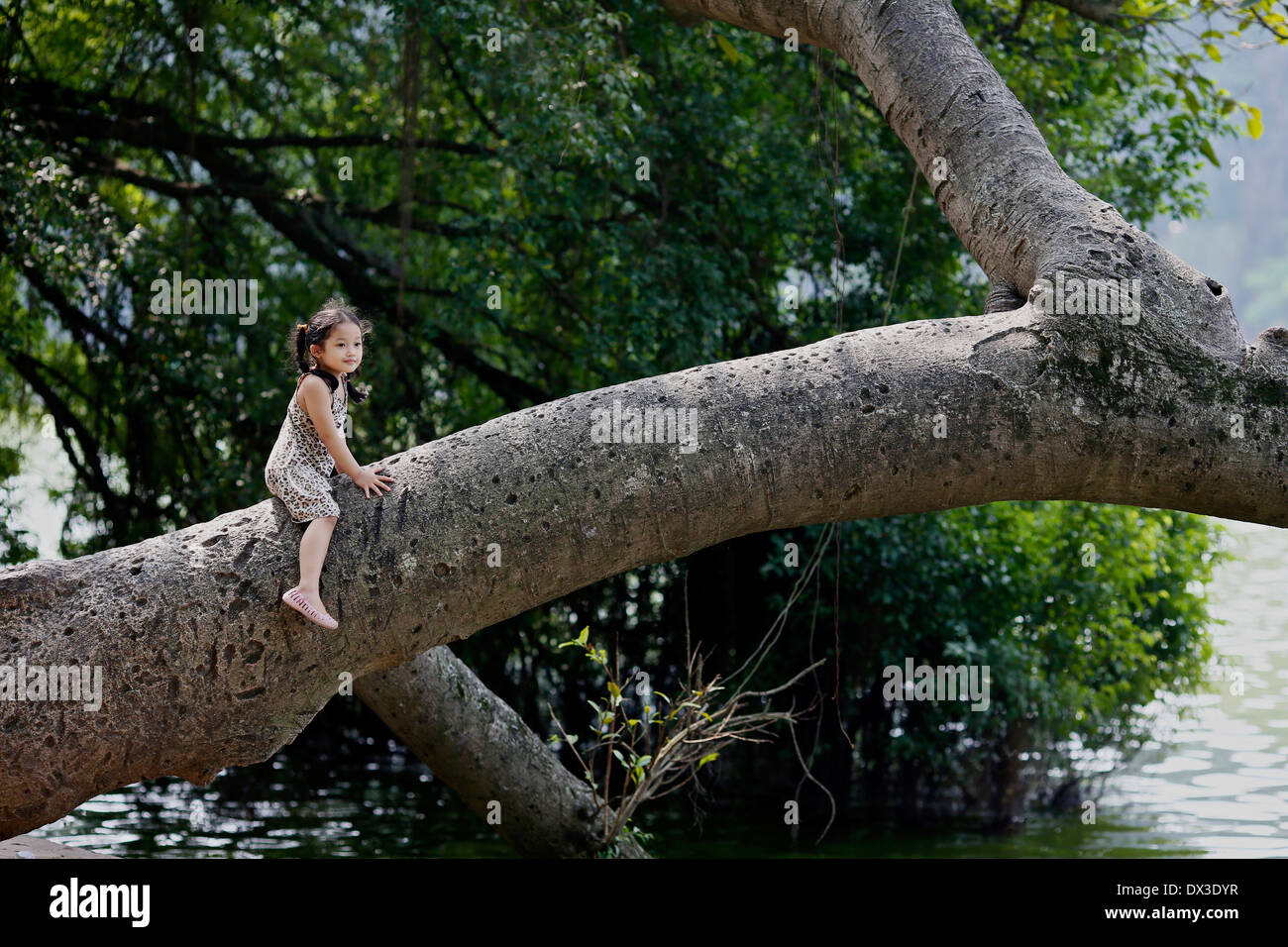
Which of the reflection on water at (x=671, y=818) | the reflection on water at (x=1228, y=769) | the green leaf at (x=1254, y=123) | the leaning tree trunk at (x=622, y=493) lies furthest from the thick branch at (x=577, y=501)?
the reflection on water at (x=1228, y=769)

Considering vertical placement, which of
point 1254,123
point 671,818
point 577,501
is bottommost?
point 671,818

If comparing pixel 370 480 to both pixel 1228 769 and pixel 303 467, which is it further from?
pixel 1228 769

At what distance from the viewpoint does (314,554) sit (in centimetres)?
290

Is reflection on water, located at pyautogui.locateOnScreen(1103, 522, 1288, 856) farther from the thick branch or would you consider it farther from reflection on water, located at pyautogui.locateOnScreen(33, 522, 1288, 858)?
the thick branch

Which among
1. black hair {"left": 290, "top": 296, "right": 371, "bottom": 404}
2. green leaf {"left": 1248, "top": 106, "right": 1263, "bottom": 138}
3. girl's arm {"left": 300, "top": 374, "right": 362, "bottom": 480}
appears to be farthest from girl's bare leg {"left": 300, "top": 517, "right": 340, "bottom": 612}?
green leaf {"left": 1248, "top": 106, "right": 1263, "bottom": 138}

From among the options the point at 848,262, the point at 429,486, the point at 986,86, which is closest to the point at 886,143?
the point at 848,262

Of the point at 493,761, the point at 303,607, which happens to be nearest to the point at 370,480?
the point at 303,607

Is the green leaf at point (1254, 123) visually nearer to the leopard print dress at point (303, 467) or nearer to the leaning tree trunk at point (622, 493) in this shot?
the leaning tree trunk at point (622, 493)

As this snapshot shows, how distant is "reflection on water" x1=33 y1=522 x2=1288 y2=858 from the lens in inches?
291

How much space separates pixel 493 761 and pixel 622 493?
8.77ft

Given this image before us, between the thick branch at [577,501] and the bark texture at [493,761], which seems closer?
the thick branch at [577,501]

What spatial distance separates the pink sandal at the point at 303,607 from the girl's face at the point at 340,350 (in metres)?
0.83

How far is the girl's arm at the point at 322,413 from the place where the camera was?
3262 mm

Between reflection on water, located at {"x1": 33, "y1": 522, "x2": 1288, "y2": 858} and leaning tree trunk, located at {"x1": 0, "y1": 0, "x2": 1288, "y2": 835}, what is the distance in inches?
171
